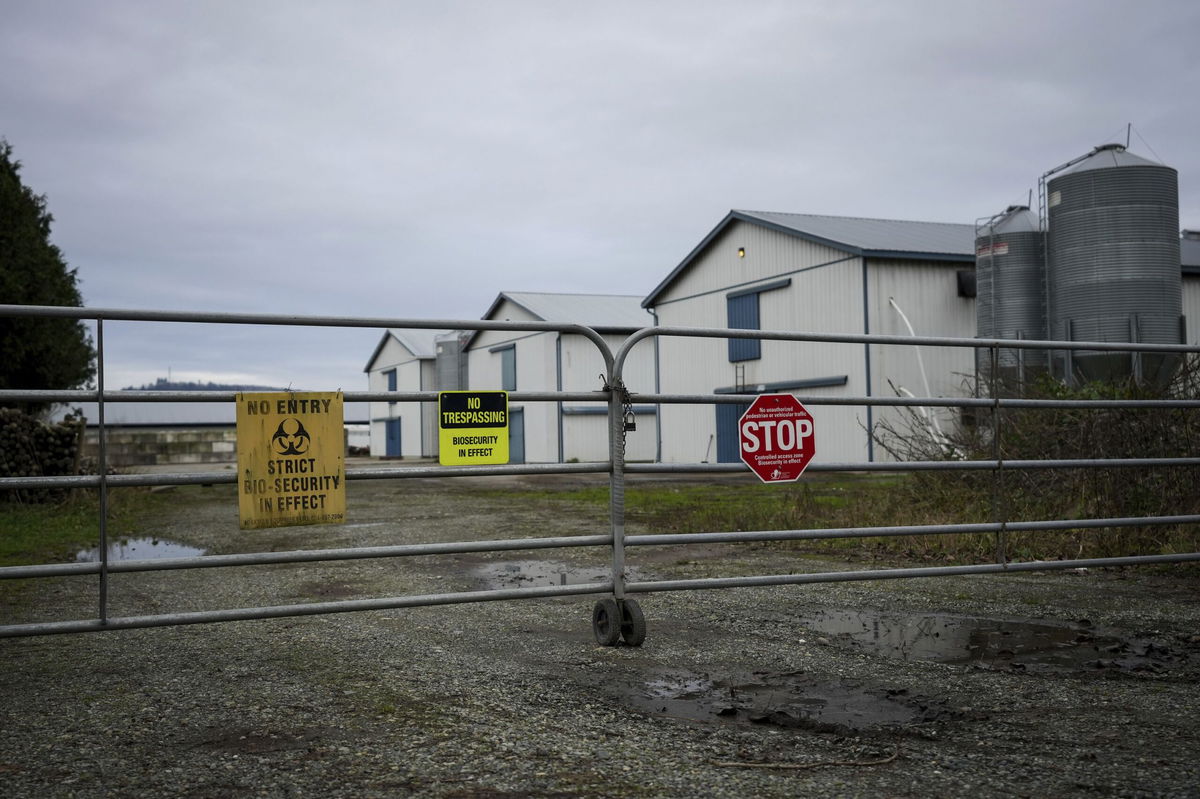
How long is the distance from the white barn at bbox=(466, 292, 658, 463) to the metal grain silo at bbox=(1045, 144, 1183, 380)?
14.0 m

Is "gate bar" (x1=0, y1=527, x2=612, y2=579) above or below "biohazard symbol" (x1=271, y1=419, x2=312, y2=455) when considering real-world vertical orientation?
below

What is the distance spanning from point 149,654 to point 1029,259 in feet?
68.0

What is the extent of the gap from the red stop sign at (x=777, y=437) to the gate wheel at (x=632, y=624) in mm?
1180

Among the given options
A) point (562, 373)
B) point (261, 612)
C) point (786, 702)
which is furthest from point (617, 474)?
point (562, 373)

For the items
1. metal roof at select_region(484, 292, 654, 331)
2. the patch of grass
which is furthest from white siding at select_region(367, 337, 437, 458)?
the patch of grass

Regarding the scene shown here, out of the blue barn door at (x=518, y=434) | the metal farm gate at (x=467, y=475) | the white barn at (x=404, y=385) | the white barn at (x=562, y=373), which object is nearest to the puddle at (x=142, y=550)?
the metal farm gate at (x=467, y=475)

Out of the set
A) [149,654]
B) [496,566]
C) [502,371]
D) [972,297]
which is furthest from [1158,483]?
[502,371]

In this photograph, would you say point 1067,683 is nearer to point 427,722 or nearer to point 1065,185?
point 427,722

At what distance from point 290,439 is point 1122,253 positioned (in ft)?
63.4

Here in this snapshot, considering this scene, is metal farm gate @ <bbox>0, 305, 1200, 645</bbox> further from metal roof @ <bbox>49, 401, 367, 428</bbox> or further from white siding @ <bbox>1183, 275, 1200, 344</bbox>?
metal roof @ <bbox>49, 401, 367, 428</bbox>

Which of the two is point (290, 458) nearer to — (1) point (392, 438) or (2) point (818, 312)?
(2) point (818, 312)

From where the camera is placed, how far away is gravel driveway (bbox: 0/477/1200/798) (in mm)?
3188

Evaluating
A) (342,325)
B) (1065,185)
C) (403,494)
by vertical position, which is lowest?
(403,494)

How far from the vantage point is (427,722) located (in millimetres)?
3779
